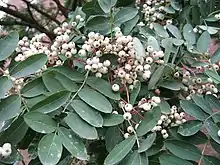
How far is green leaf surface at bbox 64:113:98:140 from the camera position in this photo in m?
0.70

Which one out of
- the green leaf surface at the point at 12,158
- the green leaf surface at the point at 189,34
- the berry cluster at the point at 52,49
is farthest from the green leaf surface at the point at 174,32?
the green leaf surface at the point at 12,158

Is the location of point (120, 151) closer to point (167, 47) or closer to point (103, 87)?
point (103, 87)

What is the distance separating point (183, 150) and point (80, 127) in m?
0.20

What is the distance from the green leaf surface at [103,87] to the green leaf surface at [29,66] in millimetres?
87

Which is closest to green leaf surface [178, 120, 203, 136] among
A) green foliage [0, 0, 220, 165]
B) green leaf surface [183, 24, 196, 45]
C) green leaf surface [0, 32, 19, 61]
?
green foliage [0, 0, 220, 165]

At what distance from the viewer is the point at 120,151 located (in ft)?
2.36

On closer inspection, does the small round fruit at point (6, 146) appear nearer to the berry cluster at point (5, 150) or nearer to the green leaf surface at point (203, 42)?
the berry cluster at point (5, 150)

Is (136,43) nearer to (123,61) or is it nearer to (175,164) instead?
(123,61)

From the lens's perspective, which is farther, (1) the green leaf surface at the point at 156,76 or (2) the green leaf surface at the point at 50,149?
(1) the green leaf surface at the point at 156,76

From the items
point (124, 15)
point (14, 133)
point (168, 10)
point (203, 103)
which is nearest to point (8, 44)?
point (14, 133)

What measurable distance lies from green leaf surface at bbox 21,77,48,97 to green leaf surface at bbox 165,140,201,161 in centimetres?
23

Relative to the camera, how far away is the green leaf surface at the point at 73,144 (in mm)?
683

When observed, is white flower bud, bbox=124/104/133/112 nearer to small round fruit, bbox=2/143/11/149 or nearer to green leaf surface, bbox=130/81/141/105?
green leaf surface, bbox=130/81/141/105

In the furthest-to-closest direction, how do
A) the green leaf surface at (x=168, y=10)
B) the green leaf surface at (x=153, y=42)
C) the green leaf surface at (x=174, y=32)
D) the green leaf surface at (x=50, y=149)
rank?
the green leaf surface at (x=168, y=10) → the green leaf surface at (x=174, y=32) → the green leaf surface at (x=153, y=42) → the green leaf surface at (x=50, y=149)
